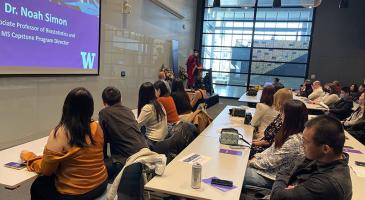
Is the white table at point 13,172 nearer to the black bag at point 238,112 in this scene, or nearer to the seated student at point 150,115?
the seated student at point 150,115

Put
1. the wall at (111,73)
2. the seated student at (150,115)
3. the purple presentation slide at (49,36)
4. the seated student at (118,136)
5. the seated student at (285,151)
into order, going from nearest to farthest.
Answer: the seated student at (285,151), the seated student at (118,136), the seated student at (150,115), the purple presentation slide at (49,36), the wall at (111,73)

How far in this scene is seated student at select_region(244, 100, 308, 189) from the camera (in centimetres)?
222

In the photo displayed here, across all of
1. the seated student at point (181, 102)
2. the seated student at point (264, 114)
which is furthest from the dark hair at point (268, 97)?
the seated student at point (181, 102)

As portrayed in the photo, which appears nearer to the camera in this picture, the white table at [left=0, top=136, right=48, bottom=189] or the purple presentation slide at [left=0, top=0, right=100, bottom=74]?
the white table at [left=0, top=136, right=48, bottom=189]

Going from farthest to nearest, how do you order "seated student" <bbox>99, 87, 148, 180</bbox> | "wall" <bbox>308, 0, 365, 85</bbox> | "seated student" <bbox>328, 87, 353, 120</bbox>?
"wall" <bbox>308, 0, 365, 85</bbox>
"seated student" <bbox>328, 87, 353, 120</bbox>
"seated student" <bbox>99, 87, 148, 180</bbox>

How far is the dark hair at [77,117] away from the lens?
1.75 meters

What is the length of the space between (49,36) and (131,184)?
300 cm

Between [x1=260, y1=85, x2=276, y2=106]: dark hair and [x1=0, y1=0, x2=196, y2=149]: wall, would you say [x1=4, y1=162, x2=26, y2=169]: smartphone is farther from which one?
[x1=260, y1=85, x2=276, y2=106]: dark hair

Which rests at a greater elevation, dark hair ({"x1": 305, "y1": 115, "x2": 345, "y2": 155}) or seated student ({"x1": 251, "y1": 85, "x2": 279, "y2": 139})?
dark hair ({"x1": 305, "y1": 115, "x2": 345, "y2": 155})

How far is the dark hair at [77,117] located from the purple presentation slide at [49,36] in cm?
212

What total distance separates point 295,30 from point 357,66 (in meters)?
2.47

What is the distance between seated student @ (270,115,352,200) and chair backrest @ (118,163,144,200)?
2.83ft

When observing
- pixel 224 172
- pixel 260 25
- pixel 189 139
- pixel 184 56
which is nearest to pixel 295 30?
pixel 260 25

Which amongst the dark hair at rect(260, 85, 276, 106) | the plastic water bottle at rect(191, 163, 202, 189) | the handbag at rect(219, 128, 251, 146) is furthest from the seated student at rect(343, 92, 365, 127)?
the plastic water bottle at rect(191, 163, 202, 189)
